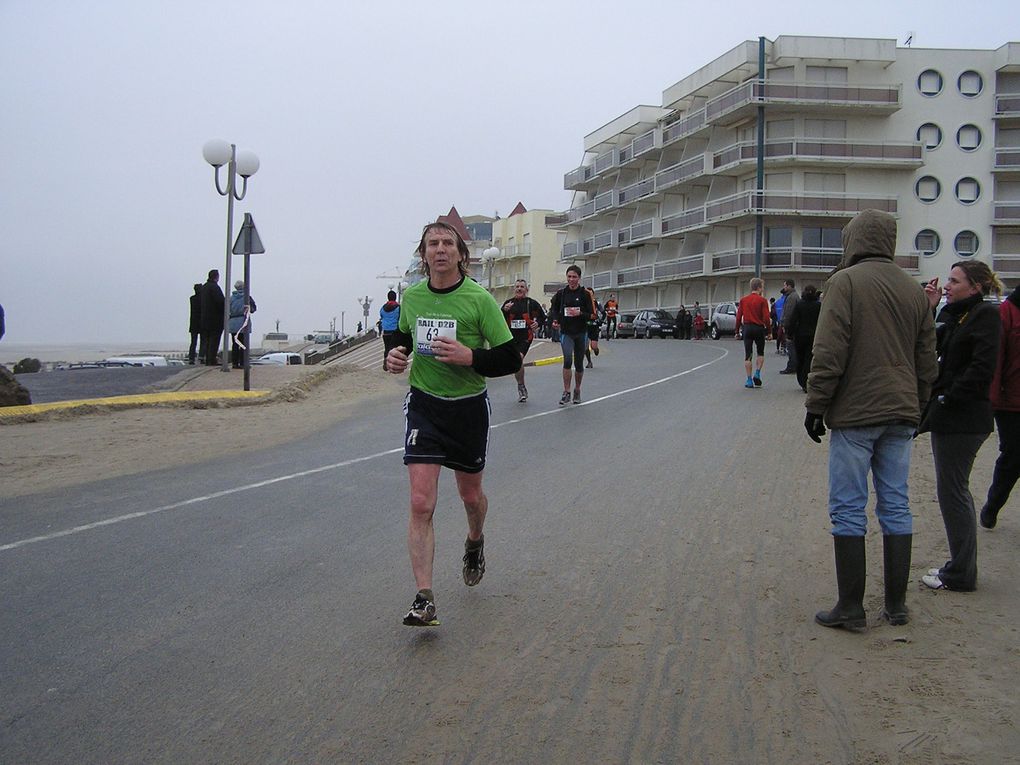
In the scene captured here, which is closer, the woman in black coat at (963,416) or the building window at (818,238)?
the woman in black coat at (963,416)

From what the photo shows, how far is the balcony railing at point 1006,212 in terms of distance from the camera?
54.5 metres

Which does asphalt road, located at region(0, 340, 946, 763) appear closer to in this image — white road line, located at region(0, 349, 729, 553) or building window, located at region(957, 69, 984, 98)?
white road line, located at region(0, 349, 729, 553)

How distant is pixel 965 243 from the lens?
182ft

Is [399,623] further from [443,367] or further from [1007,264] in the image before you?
[1007,264]

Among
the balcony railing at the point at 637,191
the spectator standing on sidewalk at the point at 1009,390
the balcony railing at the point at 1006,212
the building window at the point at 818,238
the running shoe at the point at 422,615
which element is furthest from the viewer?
the balcony railing at the point at 637,191

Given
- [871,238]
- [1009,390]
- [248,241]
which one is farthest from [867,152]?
[871,238]

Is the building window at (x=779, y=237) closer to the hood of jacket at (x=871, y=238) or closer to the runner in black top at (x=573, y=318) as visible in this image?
the runner in black top at (x=573, y=318)

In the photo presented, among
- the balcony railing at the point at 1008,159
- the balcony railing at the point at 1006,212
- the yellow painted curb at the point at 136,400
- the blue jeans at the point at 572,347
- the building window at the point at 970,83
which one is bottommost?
the yellow painted curb at the point at 136,400

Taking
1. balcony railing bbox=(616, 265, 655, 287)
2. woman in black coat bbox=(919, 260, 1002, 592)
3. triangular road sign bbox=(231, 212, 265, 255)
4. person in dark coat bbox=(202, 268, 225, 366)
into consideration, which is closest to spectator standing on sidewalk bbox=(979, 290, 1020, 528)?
woman in black coat bbox=(919, 260, 1002, 592)

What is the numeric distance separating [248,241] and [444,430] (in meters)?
11.6

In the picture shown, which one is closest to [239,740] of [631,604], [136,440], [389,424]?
[631,604]

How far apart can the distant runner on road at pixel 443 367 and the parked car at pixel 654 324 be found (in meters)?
46.3

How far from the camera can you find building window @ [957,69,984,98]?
55375 mm

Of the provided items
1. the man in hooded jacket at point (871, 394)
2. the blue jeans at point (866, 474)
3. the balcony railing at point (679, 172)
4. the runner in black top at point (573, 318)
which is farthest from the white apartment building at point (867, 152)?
the blue jeans at point (866, 474)
